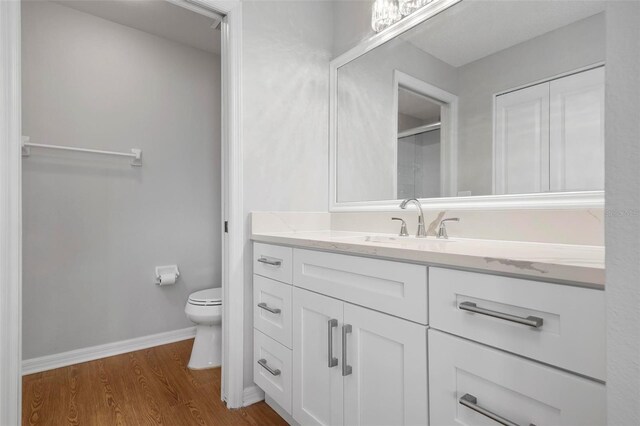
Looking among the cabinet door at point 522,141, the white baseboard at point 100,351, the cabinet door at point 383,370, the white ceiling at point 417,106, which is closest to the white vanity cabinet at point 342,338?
the cabinet door at point 383,370

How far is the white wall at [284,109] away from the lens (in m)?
1.73

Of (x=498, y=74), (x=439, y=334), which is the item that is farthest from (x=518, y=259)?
(x=498, y=74)

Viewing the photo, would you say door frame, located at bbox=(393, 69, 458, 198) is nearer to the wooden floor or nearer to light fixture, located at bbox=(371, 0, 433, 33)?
light fixture, located at bbox=(371, 0, 433, 33)

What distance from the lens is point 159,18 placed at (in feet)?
7.53

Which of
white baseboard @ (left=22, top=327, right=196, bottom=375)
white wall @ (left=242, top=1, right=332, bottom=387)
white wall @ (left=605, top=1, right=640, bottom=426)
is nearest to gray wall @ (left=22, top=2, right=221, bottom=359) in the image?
white baseboard @ (left=22, top=327, right=196, bottom=375)

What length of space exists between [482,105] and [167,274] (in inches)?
90.4

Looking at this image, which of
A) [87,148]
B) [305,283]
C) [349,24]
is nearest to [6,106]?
[87,148]

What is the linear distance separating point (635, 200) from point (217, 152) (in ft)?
8.99

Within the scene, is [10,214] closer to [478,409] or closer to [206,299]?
[206,299]

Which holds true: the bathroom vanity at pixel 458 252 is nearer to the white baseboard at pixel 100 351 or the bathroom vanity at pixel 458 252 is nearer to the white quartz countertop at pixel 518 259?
the white quartz countertop at pixel 518 259

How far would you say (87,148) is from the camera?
2246 millimetres

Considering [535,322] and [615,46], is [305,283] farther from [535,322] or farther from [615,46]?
[615,46]

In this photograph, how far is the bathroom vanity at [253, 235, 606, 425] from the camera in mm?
651

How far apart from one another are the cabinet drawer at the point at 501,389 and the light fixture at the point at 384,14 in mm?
1576
